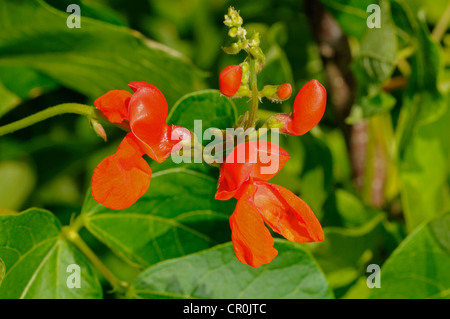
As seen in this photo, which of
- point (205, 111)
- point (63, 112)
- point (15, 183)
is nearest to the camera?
point (63, 112)

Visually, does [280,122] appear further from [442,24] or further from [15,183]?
[15,183]

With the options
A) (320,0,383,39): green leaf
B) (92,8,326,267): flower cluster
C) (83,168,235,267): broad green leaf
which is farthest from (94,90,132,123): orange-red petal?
(320,0,383,39): green leaf

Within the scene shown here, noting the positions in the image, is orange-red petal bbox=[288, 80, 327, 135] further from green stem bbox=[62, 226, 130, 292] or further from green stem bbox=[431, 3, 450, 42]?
green stem bbox=[431, 3, 450, 42]

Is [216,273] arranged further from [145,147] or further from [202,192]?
[145,147]

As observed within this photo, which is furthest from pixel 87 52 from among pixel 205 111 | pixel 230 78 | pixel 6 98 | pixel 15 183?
pixel 15 183

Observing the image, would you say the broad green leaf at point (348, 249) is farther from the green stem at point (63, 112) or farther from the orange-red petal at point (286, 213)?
the green stem at point (63, 112)
